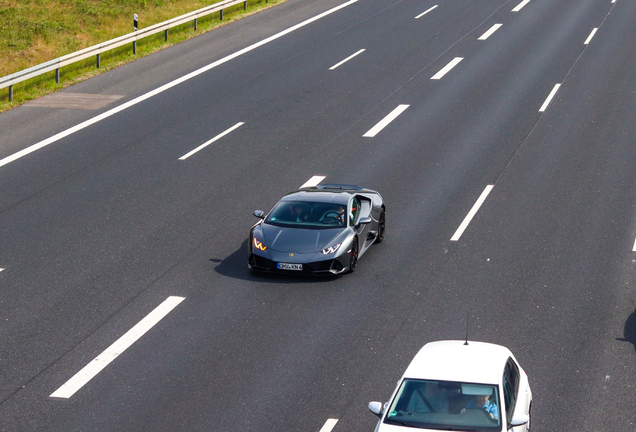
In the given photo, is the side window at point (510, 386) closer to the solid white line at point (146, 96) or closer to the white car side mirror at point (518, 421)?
the white car side mirror at point (518, 421)

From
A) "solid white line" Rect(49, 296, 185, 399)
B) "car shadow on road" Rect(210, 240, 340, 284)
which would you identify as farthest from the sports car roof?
"solid white line" Rect(49, 296, 185, 399)

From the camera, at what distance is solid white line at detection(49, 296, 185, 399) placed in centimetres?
1191

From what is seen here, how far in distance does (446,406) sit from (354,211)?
8.46 meters

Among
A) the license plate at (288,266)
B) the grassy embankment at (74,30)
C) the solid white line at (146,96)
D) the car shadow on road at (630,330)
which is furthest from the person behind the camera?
the grassy embankment at (74,30)

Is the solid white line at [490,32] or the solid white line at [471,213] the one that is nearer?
the solid white line at [471,213]

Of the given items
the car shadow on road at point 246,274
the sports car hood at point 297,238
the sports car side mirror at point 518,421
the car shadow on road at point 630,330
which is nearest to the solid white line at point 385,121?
the sports car hood at point 297,238

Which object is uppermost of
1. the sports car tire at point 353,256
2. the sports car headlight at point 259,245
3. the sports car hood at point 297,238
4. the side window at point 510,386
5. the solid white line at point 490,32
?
the side window at point 510,386

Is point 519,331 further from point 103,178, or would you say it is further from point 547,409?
point 103,178

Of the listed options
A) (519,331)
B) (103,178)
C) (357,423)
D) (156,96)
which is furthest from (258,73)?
(357,423)

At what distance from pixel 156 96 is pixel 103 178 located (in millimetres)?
7268

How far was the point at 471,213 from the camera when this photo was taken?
19.5 m

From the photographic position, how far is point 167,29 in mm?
34594

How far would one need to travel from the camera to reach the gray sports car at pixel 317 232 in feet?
52.4

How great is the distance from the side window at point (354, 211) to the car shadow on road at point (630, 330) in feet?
17.3
